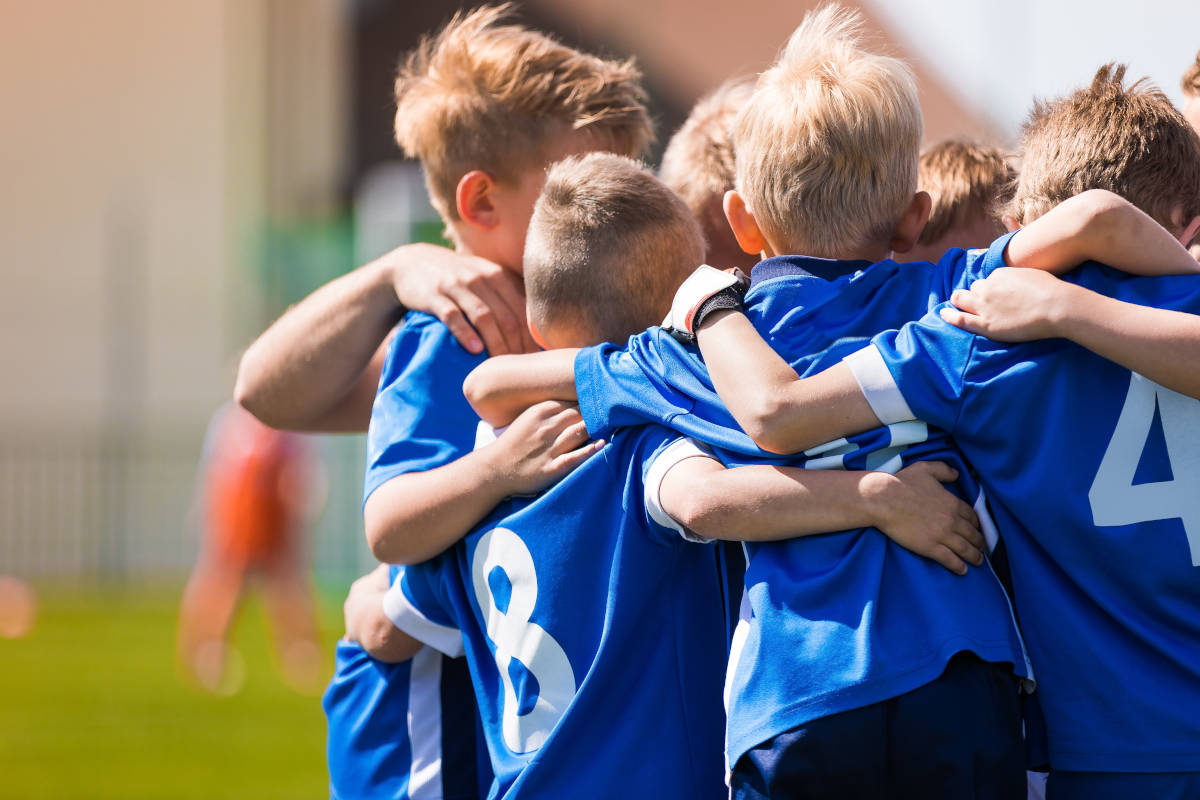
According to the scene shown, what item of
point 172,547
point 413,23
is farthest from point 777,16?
point 172,547

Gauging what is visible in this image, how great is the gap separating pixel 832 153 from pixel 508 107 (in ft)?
2.84

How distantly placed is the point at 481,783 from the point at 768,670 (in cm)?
83

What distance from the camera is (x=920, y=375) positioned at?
173cm

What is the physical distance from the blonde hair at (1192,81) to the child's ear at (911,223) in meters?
0.72

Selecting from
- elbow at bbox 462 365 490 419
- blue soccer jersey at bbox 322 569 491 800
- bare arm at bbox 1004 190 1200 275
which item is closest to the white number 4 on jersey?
bare arm at bbox 1004 190 1200 275

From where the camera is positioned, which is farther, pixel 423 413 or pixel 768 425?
pixel 423 413

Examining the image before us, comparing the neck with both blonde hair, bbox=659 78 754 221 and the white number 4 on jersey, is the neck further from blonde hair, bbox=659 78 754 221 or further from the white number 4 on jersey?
blonde hair, bbox=659 78 754 221

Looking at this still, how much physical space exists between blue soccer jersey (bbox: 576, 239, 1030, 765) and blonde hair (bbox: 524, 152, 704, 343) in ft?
0.37

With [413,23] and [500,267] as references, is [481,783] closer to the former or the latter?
[500,267]

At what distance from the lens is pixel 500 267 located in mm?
2486

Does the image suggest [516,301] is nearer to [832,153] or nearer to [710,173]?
[710,173]

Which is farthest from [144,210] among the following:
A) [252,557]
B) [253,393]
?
[253,393]

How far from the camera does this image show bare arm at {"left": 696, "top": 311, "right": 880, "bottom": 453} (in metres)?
1.73

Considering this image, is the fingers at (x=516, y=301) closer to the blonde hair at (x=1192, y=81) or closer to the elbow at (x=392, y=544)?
the elbow at (x=392, y=544)
